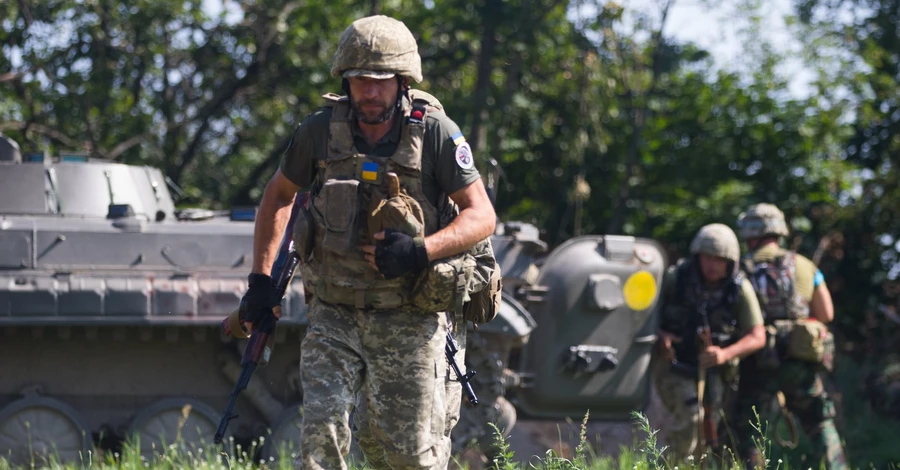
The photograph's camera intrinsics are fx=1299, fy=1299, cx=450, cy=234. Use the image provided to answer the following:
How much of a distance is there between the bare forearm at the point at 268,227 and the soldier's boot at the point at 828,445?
14.0ft

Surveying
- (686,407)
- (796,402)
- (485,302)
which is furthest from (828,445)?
(485,302)

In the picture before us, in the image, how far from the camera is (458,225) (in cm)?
445

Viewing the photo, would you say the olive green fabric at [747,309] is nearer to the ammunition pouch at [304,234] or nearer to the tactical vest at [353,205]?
the tactical vest at [353,205]

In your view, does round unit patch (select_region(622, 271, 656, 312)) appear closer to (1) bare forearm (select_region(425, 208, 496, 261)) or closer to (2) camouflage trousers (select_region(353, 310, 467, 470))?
(2) camouflage trousers (select_region(353, 310, 467, 470))

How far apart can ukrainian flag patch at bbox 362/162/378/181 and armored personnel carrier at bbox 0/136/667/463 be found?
3346 millimetres

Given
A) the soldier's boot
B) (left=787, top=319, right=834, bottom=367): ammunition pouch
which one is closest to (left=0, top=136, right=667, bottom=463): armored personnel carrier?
(left=787, top=319, right=834, bottom=367): ammunition pouch

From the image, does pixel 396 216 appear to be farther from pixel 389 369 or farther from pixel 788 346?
pixel 788 346

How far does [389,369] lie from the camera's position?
4.49 m

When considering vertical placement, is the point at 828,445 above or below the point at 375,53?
below

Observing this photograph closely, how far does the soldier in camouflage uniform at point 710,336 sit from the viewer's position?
7.43 meters

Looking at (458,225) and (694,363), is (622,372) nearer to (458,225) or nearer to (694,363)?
(694,363)

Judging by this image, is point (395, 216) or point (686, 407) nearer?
point (395, 216)

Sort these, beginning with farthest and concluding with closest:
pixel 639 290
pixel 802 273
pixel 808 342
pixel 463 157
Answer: pixel 639 290
pixel 802 273
pixel 808 342
pixel 463 157

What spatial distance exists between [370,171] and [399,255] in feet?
1.13
